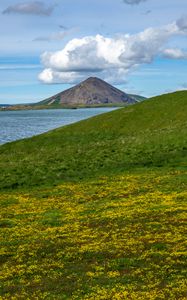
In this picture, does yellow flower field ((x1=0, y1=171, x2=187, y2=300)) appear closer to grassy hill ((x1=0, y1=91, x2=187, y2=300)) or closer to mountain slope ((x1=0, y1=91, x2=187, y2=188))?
grassy hill ((x1=0, y1=91, x2=187, y2=300))

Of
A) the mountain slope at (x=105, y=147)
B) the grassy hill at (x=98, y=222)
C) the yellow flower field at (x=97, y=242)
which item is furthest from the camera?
the mountain slope at (x=105, y=147)

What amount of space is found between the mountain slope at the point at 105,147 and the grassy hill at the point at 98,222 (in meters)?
0.27

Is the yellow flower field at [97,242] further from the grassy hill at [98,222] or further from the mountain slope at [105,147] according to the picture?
the mountain slope at [105,147]

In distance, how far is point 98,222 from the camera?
104 ft

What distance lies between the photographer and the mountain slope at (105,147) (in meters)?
54.1

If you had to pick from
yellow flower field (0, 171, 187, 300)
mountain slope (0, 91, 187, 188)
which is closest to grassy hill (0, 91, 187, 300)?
yellow flower field (0, 171, 187, 300)

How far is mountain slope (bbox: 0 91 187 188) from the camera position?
54125 mm

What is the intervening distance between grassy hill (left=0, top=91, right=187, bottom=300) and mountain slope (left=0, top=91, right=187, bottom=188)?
0.87ft

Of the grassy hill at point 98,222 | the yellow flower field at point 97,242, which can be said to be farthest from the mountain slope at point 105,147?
the yellow flower field at point 97,242

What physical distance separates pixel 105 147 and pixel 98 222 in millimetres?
38537

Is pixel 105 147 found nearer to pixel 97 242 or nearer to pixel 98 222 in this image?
pixel 98 222

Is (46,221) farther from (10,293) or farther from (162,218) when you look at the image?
(10,293)

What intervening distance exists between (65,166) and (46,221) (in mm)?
23905

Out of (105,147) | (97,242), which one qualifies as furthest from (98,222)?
(105,147)
